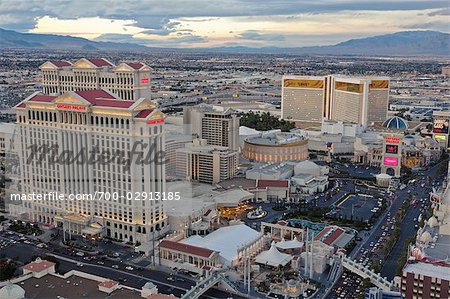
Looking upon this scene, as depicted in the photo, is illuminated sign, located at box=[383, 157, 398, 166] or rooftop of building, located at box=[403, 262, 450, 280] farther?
illuminated sign, located at box=[383, 157, 398, 166]

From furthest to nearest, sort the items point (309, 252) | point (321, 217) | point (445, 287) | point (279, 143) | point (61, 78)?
point (279, 143) → point (61, 78) → point (321, 217) → point (309, 252) → point (445, 287)

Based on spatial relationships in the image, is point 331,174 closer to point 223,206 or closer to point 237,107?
point 223,206

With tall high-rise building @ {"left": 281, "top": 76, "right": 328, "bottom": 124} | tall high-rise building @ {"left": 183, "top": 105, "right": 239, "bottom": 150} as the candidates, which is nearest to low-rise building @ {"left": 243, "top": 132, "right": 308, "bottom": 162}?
tall high-rise building @ {"left": 183, "top": 105, "right": 239, "bottom": 150}

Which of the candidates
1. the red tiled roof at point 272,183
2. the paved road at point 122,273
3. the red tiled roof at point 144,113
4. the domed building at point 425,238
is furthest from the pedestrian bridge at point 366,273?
the red tiled roof at point 272,183

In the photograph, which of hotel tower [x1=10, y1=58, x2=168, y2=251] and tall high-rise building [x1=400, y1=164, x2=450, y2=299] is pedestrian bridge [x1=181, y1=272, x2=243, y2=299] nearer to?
hotel tower [x1=10, y1=58, x2=168, y2=251]

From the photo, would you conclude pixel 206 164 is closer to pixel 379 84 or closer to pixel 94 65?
pixel 94 65

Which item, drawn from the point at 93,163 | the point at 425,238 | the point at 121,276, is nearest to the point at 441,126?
the point at 425,238

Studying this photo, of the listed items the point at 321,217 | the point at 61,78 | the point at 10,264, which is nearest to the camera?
the point at 10,264

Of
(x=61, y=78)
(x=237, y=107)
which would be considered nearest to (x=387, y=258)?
(x=61, y=78)
